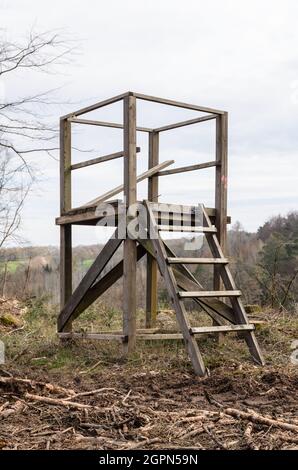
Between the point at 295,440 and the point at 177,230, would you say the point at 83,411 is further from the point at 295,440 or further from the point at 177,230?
the point at 177,230

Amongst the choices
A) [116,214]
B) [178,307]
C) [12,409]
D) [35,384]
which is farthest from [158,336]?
[12,409]

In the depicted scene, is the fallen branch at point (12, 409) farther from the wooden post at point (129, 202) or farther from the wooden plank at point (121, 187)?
the wooden plank at point (121, 187)

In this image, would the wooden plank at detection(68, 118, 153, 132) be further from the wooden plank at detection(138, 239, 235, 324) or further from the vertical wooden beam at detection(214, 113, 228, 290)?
the wooden plank at detection(138, 239, 235, 324)

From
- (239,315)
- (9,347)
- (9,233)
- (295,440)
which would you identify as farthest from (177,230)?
(9,233)

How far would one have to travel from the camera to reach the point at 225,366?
20.6ft

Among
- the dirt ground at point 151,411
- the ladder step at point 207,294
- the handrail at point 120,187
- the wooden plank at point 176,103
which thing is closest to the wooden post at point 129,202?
the wooden plank at point 176,103

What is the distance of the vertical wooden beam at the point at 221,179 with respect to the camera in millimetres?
7746

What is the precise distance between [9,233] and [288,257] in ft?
31.9

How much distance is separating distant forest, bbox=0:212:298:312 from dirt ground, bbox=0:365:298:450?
552 centimetres

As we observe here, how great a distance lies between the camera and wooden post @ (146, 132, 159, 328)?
27.9 feet

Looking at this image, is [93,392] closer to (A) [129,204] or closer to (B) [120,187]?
(A) [129,204]

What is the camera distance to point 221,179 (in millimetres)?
7762

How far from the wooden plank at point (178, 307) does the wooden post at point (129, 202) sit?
32cm

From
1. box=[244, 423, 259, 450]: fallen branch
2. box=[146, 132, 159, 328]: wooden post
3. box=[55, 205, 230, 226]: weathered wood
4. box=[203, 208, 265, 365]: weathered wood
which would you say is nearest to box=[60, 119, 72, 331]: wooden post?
box=[55, 205, 230, 226]: weathered wood
